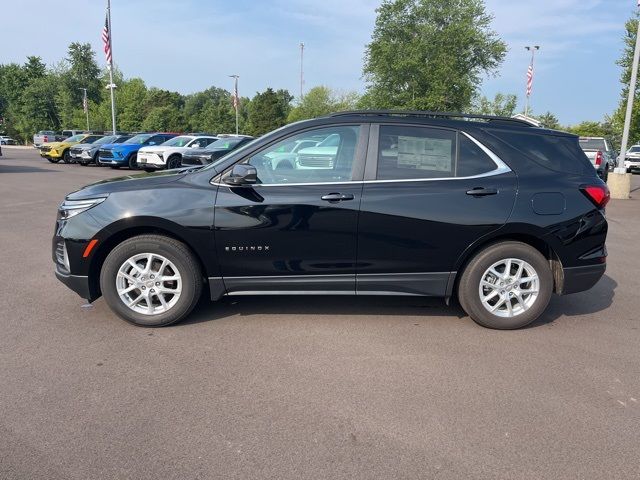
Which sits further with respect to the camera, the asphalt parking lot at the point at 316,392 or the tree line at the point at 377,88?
the tree line at the point at 377,88

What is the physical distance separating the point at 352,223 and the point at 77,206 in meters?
2.32

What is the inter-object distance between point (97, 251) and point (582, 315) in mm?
4457

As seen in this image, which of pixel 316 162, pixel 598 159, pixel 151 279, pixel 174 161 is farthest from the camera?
pixel 174 161

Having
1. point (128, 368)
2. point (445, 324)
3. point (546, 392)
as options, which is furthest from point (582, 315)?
point (128, 368)

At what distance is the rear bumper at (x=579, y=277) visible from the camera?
442cm

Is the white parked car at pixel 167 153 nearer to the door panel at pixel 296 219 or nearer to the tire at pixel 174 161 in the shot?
the tire at pixel 174 161

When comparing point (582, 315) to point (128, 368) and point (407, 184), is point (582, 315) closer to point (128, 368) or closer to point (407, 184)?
point (407, 184)

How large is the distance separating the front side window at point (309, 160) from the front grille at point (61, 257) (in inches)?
68.6

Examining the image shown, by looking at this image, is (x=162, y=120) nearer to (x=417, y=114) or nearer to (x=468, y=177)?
(x=417, y=114)

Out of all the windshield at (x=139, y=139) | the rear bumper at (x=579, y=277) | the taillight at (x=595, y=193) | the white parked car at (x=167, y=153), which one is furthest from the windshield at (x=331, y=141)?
the windshield at (x=139, y=139)

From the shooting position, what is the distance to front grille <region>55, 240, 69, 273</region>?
426 cm

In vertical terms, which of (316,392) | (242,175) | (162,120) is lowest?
(316,392)

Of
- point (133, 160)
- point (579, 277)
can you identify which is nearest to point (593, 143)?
point (579, 277)

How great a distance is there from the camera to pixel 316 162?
14.3 ft
